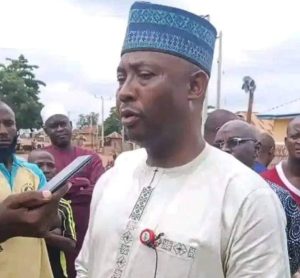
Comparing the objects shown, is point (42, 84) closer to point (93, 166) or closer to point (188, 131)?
point (93, 166)

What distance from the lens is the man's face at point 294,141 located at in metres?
4.12

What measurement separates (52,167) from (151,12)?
2825 millimetres

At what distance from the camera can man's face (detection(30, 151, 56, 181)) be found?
4.66 meters

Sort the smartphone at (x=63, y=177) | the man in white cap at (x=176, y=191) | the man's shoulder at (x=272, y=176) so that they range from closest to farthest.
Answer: the man in white cap at (x=176, y=191) → the smartphone at (x=63, y=177) → the man's shoulder at (x=272, y=176)

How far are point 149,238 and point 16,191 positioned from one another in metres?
1.86

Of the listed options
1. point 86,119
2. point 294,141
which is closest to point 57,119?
point 294,141

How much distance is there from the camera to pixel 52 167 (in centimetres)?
471

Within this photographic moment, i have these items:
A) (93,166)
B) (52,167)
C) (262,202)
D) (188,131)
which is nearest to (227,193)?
(262,202)

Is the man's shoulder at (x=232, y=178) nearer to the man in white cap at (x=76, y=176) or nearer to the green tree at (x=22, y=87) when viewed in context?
the man in white cap at (x=76, y=176)

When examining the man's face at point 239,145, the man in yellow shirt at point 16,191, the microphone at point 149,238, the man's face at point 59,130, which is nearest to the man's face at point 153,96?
the microphone at point 149,238

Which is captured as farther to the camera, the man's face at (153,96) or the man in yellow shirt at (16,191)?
the man in yellow shirt at (16,191)

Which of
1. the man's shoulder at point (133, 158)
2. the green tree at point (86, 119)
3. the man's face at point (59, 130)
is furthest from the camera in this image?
the green tree at point (86, 119)

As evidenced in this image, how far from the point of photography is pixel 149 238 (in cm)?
194

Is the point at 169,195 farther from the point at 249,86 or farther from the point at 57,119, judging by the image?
the point at 249,86
